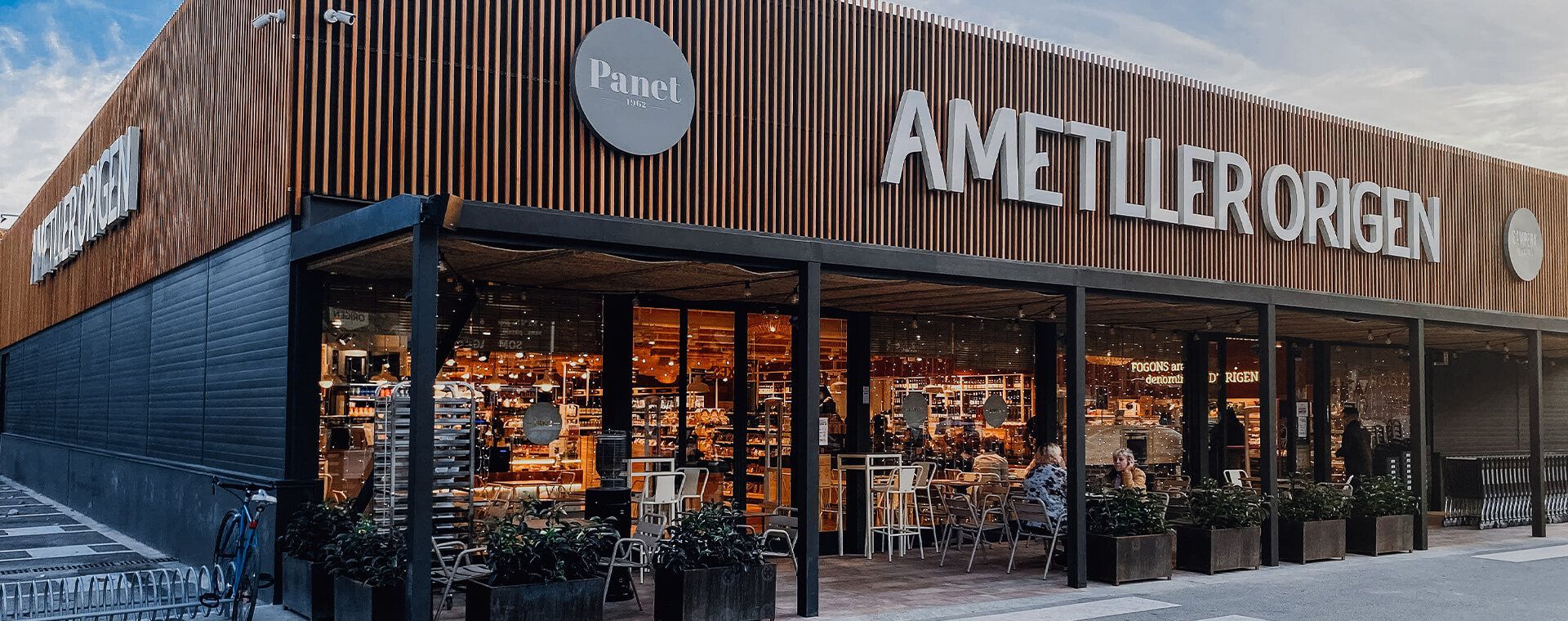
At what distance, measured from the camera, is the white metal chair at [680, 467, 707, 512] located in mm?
12031

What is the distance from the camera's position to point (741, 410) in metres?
13.2

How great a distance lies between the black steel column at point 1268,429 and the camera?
1253cm

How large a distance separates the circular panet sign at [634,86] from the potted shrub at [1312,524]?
7.54m

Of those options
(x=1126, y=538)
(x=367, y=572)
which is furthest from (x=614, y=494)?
(x=1126, y=538)

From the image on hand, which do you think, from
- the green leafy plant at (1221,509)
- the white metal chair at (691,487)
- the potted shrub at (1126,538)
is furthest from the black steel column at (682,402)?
the green leafy plant at (1221,509)

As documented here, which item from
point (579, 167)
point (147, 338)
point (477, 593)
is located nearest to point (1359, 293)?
point (579, 167)

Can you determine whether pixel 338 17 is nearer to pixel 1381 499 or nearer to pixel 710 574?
pixel 710 574

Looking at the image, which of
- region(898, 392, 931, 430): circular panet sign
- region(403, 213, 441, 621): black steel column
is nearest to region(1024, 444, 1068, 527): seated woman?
region(898, 392, 931, 430): circular panet sign

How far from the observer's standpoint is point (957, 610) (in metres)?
9.75

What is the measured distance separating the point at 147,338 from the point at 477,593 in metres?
8.75

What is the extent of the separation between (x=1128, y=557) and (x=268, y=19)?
28.0ft

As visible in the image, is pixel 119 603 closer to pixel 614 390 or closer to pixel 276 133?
pixel 276 133

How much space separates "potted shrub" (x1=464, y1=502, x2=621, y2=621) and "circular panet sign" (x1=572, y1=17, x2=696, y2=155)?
337cm

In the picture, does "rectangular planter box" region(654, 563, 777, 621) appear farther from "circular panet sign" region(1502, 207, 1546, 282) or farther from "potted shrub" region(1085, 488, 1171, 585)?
"circular panet sign" region(1502, 207, 1546, 282)
